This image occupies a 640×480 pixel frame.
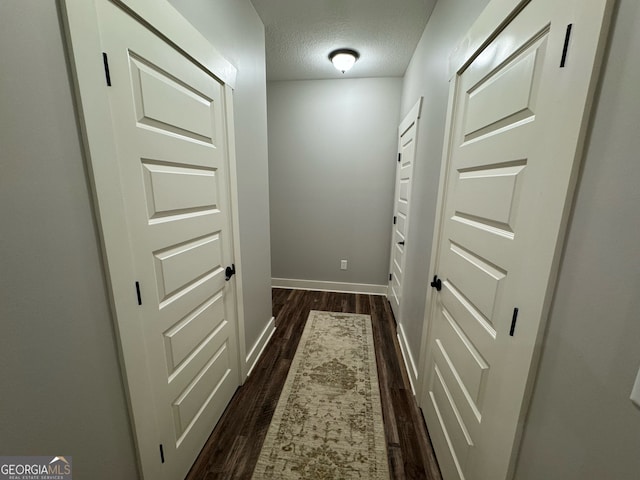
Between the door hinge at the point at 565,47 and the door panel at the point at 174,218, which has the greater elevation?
the door hinge at the point at 565,47

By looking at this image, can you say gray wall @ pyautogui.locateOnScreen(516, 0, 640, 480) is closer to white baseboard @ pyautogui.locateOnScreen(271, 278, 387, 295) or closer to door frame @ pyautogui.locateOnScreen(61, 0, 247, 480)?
door frame @ pyautogui.locateOnScreen(61, 0, 247, 480)

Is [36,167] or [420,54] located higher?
[420,54]

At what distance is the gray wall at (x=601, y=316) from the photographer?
1.56ft

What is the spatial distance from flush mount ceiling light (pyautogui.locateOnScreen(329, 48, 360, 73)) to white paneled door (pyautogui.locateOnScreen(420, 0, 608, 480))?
4.87 feet

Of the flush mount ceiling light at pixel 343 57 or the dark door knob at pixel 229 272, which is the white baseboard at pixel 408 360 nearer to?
the dark door knob at pixel 229 272

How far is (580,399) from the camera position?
1.86 feet

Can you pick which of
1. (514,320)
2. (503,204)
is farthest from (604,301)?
(503,204)

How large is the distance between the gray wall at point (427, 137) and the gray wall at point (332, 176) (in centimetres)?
76

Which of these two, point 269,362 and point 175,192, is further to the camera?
point 269,362

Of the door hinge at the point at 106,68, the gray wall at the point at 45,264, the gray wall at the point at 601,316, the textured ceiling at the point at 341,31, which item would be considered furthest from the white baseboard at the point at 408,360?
the textured ceiling at the point at 341,31

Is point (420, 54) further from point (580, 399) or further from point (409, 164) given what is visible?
point (580, 399)

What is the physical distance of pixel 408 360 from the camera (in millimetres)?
2012

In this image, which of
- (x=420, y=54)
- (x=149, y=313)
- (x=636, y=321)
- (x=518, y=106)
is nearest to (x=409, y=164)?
(x=420, y=54)

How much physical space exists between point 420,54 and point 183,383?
9.45 feet
